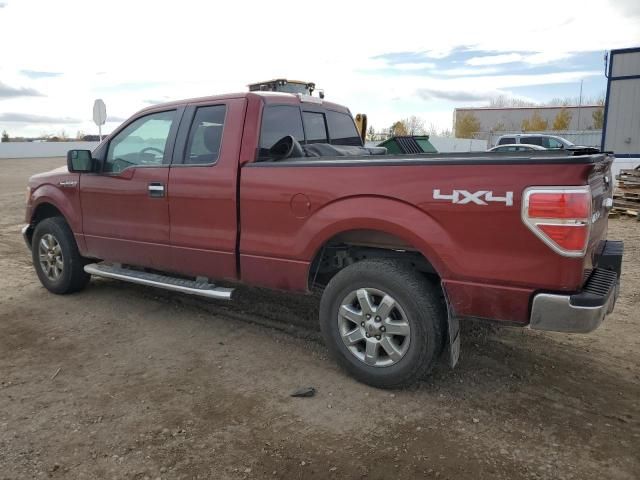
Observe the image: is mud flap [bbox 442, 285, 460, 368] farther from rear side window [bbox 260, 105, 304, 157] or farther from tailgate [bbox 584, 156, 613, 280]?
rear side window [bbox 260, 105, 304, 157]

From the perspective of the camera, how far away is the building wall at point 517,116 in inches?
2355

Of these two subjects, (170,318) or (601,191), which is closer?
(601,191)

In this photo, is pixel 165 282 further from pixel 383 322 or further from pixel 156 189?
pixel 383 322

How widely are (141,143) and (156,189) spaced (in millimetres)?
641

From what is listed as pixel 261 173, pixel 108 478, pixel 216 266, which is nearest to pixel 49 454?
pixel 108 478

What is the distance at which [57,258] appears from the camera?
5.84 metres

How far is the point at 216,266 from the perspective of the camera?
14.6 ft

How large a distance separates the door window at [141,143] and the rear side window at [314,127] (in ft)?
3.88

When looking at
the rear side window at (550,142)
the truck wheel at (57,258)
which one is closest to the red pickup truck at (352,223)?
the truck wheel at (57,258)

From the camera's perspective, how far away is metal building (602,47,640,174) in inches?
634

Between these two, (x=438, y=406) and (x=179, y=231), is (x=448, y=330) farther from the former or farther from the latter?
(x=179, y=231)

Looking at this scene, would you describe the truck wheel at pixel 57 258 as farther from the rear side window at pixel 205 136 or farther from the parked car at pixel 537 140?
the parked car at pixel 537 140

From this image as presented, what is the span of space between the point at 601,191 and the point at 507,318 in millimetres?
1048

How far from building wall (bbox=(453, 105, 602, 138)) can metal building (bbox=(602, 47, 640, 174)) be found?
146ft
